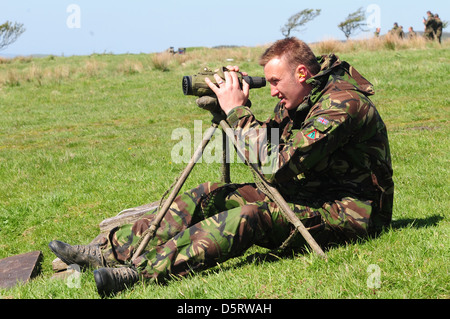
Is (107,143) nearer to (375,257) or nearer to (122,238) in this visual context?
(122,238)

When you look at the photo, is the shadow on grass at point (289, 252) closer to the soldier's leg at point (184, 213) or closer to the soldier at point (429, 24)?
the soldier's leg at point (184, 213)

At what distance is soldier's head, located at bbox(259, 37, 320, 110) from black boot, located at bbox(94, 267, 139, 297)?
5.51 feet

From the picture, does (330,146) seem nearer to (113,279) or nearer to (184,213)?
(184,213)

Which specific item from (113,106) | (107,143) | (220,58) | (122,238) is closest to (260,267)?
(122,238)

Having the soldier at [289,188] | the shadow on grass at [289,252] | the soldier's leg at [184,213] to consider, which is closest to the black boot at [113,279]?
the soldier at [289,188]

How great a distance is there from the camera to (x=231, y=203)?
420 centimetres

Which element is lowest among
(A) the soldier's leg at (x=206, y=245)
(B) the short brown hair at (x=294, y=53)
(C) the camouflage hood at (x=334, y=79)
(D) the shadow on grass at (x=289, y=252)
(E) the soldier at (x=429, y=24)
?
(D) the shadow on grass at (x=289, y=252)

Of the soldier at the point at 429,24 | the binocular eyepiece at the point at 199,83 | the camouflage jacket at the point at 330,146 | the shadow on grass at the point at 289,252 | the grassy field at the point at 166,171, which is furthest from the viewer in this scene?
the soldier at the point at 429,24

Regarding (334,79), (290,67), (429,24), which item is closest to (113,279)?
(290,67)

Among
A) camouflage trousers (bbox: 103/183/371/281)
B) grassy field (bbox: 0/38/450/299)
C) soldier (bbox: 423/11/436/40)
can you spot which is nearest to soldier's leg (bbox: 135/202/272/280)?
camouflage trousers (bbox: 103/183/371/281)

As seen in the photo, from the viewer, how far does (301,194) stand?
4082 millimetres

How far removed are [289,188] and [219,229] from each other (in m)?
0.73

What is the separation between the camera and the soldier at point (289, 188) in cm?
366
